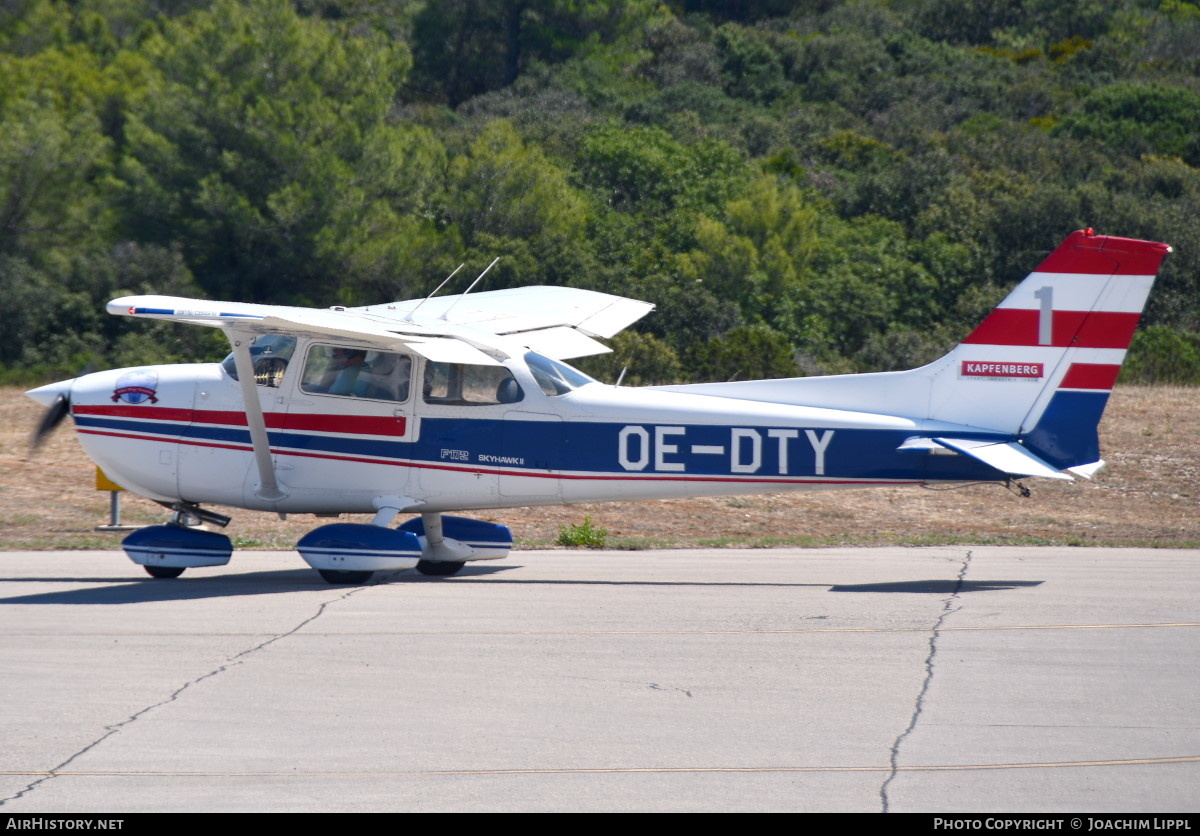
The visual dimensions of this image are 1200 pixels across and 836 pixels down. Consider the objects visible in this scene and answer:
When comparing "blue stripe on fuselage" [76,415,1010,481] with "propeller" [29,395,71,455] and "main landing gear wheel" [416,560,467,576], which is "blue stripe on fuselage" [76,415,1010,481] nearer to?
"propeller" [29,395,71,455]

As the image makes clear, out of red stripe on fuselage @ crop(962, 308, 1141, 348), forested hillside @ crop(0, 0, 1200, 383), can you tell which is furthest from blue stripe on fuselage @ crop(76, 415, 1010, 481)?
forested hillside @ crop(0, 0, 1200, 383)

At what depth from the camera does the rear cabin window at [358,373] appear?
11391 millimetres

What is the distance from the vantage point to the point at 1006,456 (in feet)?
34.3

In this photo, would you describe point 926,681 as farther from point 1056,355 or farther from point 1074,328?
point 1074,328

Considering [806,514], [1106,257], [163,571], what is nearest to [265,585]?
[163,571]

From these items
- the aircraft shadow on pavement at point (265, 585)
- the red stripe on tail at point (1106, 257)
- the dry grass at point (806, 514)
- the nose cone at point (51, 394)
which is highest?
the red stripe on tail at point (1106, 257)

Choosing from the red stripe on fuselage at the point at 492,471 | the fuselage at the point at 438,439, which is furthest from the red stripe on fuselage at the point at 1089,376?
the red stripe on fuselage at the point at 492,471

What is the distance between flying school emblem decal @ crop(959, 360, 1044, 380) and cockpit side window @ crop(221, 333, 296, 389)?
553 cm

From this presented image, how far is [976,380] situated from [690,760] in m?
5.48

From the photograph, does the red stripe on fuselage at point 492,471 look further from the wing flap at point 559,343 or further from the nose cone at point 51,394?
the wing flap at point 559,343

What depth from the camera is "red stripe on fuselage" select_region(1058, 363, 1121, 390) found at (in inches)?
417

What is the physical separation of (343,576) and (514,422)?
1874mm

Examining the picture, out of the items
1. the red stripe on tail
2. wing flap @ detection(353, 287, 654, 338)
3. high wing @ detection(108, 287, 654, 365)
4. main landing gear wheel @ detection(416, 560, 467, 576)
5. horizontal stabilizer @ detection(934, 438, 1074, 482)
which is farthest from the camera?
wing flap @ detection(353, 287, 654, 338)

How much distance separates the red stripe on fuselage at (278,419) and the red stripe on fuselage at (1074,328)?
475 cm
